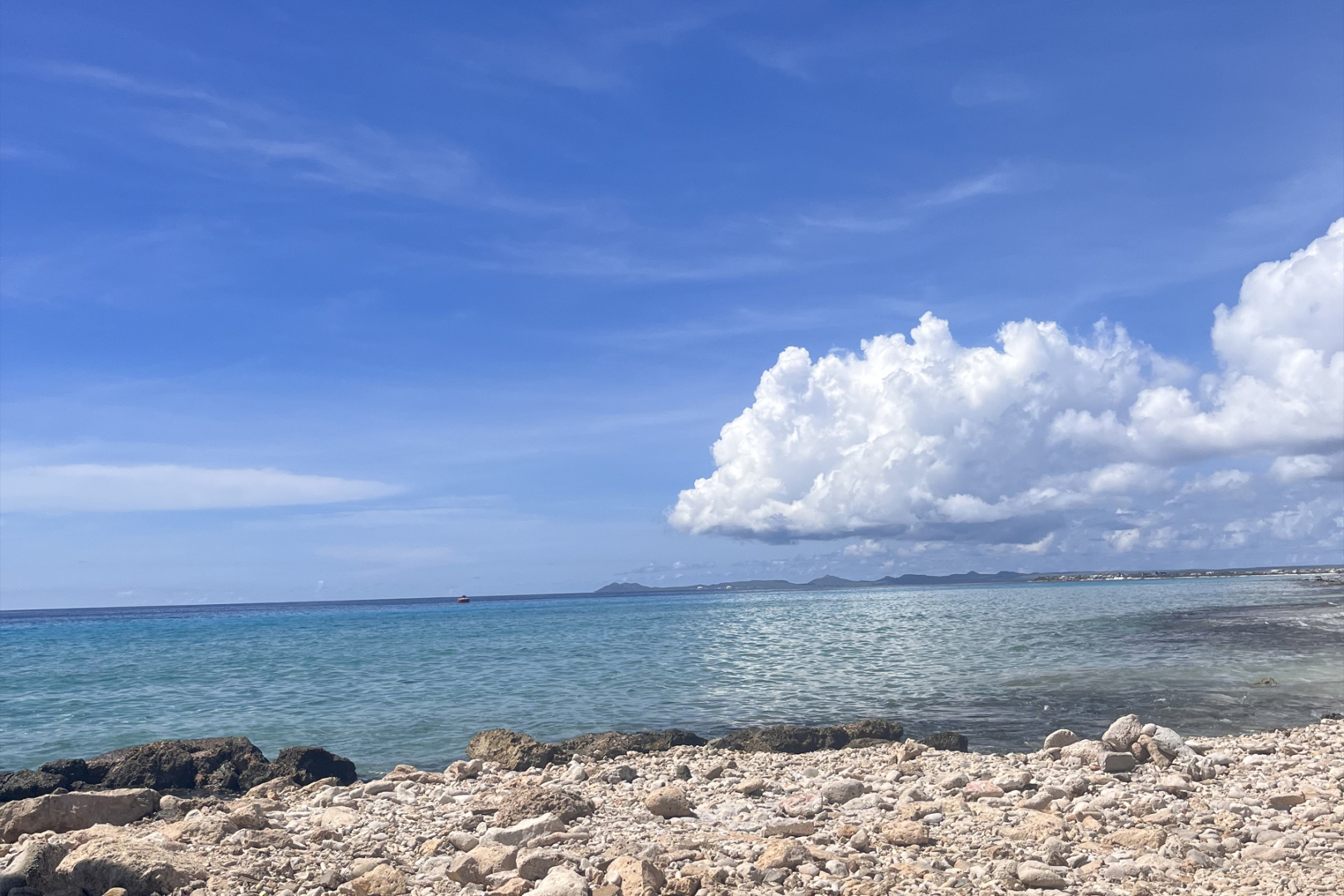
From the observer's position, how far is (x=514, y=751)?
15445 millimetres

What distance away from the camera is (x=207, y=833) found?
9.84 metres

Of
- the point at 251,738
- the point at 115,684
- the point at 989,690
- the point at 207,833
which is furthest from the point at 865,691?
the point at 115,684

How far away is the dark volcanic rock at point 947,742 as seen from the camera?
15.6 metres

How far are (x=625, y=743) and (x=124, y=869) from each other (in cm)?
908

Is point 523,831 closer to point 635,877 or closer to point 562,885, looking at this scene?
point 562,885

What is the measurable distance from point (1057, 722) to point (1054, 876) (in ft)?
39.3

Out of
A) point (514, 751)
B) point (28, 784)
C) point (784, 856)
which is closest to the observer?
point (784, 856)

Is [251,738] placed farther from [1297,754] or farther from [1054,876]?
[1297,754]

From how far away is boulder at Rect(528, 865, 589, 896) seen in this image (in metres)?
7.82

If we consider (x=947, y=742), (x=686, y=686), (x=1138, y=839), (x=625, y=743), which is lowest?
(x=686, y=686)

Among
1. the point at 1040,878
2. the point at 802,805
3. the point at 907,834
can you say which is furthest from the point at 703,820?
the point at 1040,878

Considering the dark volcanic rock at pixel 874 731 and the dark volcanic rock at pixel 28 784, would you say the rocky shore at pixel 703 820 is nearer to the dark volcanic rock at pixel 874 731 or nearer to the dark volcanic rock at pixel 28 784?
the dark volcanic rock at pixel 28 784

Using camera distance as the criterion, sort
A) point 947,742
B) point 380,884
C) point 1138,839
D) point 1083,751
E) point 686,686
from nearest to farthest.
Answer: point 380,884, point 1138,839, point 1083,751, point 947,742, point 686,686

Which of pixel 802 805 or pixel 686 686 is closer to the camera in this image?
pixel 802 805
